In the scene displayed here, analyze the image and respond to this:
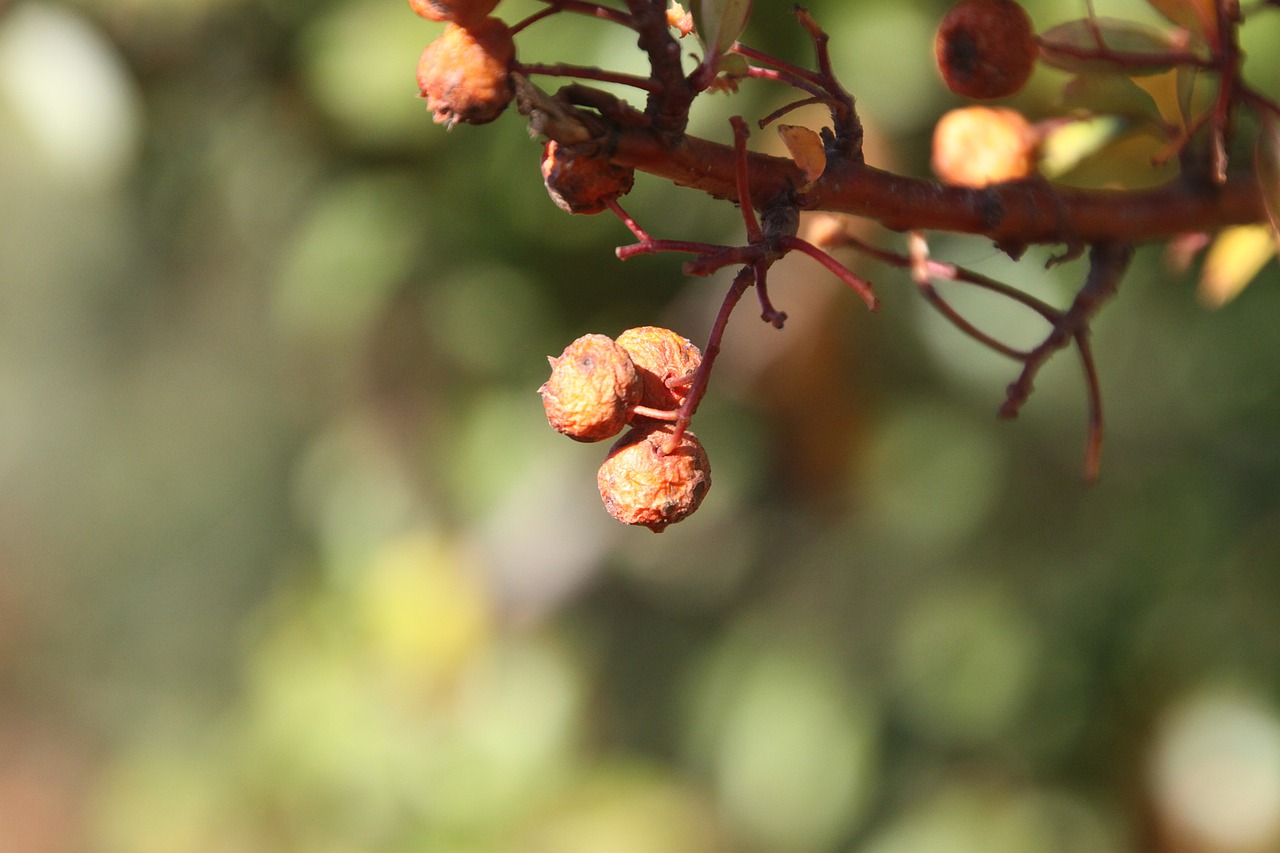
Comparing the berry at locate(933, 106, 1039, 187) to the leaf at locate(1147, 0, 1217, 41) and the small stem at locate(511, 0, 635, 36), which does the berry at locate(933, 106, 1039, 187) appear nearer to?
the leaf at locate(1147, 0, 1217, 41)

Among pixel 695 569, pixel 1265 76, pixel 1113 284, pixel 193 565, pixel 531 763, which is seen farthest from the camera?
pixel 193 565

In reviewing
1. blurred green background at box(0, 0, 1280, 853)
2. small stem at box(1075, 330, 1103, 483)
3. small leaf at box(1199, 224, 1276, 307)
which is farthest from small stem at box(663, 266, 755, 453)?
blurred green background at box(0, 0, 1280, 853)

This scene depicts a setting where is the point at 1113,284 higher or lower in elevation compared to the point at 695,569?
higher

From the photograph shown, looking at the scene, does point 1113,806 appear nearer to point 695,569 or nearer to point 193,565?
point 695,569

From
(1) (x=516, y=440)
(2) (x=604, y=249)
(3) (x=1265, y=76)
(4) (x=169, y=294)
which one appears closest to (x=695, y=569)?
(1) (x=516, y=440)

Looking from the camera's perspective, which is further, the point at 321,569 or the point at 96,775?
the point at 96,775

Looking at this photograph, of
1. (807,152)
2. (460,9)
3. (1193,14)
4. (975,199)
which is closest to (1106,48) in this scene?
(1193,14)
